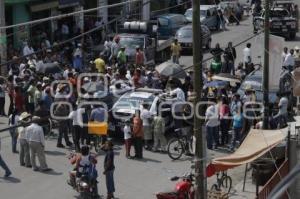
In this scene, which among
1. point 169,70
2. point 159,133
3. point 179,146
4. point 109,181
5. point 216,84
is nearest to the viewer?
point 109,181

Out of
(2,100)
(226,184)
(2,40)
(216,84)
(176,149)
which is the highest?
(2,40)

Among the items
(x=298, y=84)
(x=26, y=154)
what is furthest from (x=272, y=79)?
(x=26, y=154)

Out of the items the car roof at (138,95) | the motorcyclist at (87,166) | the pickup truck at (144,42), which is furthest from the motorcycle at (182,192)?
the pickup truck at (144,42)

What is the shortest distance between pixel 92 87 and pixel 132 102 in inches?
61.2

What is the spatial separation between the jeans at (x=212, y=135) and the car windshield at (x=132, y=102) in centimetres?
213

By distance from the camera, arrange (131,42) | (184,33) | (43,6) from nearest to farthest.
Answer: (131,42) → (43,6) → (184,33)

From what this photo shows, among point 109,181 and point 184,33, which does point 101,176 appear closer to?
point 109,181

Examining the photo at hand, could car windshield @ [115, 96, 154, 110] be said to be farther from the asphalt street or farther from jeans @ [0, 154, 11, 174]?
jeans @ [0, 154, 11, 174]

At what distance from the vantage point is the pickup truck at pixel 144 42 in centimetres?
3153

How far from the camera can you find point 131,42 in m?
31.8

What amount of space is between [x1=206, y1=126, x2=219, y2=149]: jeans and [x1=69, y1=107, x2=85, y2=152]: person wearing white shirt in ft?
12.5

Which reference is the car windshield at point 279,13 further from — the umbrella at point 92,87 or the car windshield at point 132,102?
the car windshield at point 132,102

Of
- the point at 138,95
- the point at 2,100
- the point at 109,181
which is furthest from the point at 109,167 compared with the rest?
the point at 2,100

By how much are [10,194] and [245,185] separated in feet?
19.4
